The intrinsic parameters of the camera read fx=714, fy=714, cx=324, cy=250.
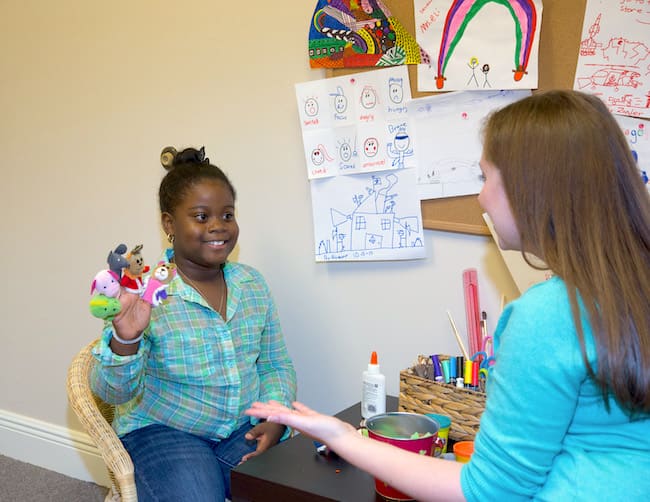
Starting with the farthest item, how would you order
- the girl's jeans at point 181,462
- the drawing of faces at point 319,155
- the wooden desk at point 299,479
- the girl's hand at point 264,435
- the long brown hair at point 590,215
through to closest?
the drawing of faces at point 319,155
the girl's hand at point 264,435
the girl's jeans at point 181,462
the wooden desk at point 299,479
the long brown hair at point 590,215

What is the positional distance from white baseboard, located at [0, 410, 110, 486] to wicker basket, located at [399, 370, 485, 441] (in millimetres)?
1399

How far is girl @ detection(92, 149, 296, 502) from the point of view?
146 cm

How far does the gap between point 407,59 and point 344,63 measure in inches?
6.1

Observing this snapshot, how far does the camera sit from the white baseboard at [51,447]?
2.35m

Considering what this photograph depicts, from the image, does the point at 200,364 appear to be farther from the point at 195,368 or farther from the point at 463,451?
the point at 463,451

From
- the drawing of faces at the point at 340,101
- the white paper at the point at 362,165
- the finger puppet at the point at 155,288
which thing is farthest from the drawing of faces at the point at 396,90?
the finger puppet at the point at 155,288

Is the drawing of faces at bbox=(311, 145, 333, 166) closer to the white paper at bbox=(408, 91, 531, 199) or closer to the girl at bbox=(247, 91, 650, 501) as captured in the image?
the white paper at bbox=(408, 91, 531, 199)

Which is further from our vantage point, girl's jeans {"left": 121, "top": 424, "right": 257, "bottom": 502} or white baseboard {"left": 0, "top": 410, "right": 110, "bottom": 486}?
white baseboard {"left": 0, "top": 410, "right": 110, "bottom": 486}

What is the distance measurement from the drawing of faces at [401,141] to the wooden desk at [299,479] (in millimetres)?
727

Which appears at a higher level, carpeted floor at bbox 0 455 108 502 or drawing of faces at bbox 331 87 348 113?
→ drawing of faces at bbox 331 87 348 113

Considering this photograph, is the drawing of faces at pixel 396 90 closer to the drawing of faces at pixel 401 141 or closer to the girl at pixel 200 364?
the drawing of faces at pixel 401 141

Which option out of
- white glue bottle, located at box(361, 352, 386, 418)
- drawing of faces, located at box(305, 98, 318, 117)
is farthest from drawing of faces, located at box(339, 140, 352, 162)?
white glue bottle, located at box(361, 352, 386, 418)

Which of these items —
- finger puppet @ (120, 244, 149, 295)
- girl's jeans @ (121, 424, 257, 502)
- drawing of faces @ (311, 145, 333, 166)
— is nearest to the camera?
finger puppet @ (120, 244, 149, 295)

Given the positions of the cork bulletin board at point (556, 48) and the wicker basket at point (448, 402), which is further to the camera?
the cork bulletin board at point (556, 48)
